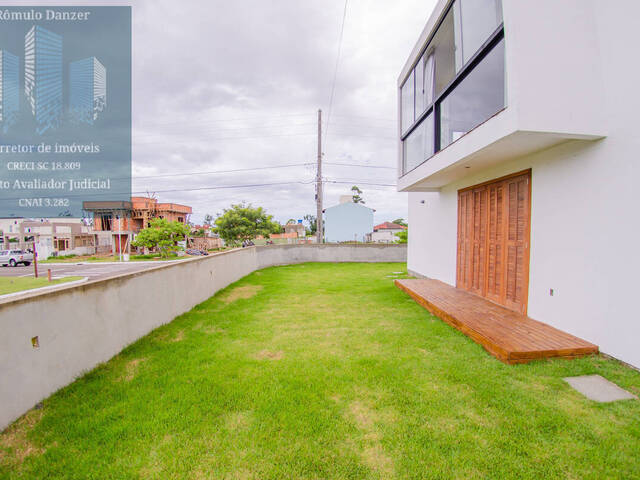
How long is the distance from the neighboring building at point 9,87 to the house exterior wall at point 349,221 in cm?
2673

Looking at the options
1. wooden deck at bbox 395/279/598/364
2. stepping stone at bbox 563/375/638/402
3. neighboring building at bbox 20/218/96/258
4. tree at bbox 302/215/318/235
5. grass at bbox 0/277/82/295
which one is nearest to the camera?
stepping stone at bbox 563/375/638/402

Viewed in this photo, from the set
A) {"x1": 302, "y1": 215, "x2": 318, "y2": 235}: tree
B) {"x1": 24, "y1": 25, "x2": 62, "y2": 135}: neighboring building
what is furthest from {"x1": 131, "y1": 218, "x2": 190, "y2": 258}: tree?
{"x1": 302, "y1": 215, "x2": 318, "y2": 235}: tree

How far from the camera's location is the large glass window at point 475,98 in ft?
11.3

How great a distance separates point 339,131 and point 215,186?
10.3 meters

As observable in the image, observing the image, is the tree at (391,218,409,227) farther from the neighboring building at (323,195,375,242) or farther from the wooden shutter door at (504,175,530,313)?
the wooden shutter door at (504,175,530,313)

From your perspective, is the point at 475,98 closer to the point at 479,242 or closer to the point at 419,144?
the point at 419,144

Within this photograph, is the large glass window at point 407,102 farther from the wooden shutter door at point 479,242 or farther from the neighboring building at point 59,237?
the neighboring building at point 59,237

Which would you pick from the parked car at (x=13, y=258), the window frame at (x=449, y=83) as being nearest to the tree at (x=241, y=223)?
the parked car at (x=13, y=258)

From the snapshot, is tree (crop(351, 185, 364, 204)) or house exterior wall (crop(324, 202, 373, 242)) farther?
tree (crop(351, 185, 364, 204))

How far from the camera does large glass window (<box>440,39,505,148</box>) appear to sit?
344 centimetres

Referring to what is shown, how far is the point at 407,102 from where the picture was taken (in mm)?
6742

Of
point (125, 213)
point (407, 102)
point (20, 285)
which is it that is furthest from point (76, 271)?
point (125, 213)

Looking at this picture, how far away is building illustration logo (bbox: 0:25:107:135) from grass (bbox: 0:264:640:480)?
26.3 feet

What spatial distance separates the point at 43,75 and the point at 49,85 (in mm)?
238
